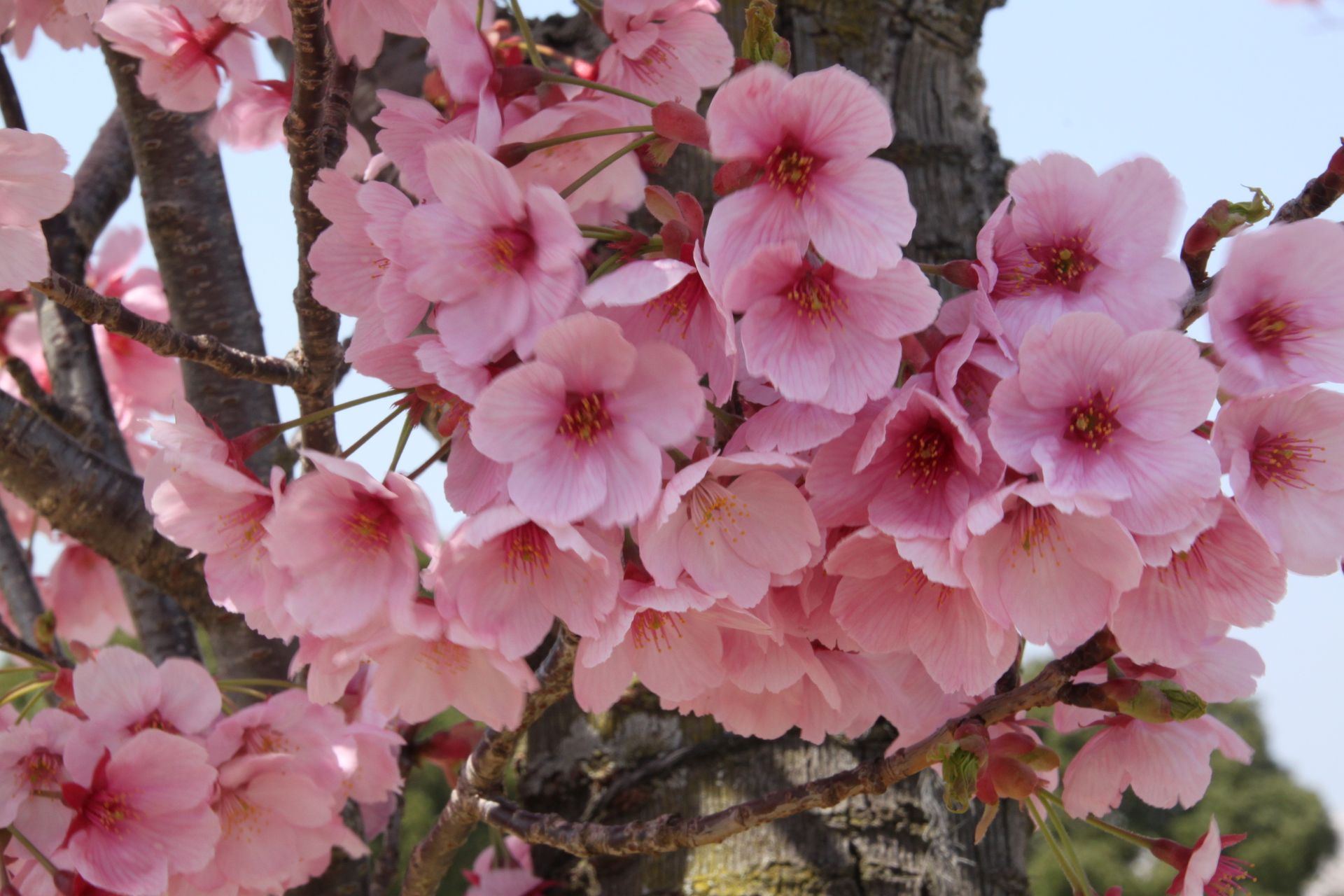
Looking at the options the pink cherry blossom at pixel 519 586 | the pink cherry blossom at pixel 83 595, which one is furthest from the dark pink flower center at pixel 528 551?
the pink cherry blossom at pixel 83 595

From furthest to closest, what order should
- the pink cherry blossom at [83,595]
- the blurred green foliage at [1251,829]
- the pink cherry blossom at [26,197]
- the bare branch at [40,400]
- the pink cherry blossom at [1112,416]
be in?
the blurred green foliage at [1251,829], the pink cherry blossom at [83,595], the bare branch at [40,400], the pink cherry blossom at [26,197], the pink cherry blossom at [1112,416]

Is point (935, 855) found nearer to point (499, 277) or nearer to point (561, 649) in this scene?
point (561, 649)

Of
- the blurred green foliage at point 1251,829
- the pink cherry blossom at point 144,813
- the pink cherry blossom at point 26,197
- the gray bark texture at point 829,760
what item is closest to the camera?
the pink cherry blossom at point 26,197

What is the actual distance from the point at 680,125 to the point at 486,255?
0.16 metres

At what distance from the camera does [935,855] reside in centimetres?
129

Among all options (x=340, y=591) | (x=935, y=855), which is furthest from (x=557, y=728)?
(x=340, y=591)

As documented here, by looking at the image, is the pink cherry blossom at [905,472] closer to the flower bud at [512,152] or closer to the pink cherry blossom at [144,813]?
the flower bud at [512,152]

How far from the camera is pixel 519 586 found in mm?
685

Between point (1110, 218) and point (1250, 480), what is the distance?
19cm

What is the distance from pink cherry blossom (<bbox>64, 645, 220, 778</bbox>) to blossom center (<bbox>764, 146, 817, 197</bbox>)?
2.48 feet

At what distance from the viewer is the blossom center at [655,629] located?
737mm

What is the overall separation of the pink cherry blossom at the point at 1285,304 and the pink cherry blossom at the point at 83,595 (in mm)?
1867

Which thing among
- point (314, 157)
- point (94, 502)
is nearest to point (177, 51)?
point (314, 157)

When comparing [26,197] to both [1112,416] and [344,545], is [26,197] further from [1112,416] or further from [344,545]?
[1112,416]
